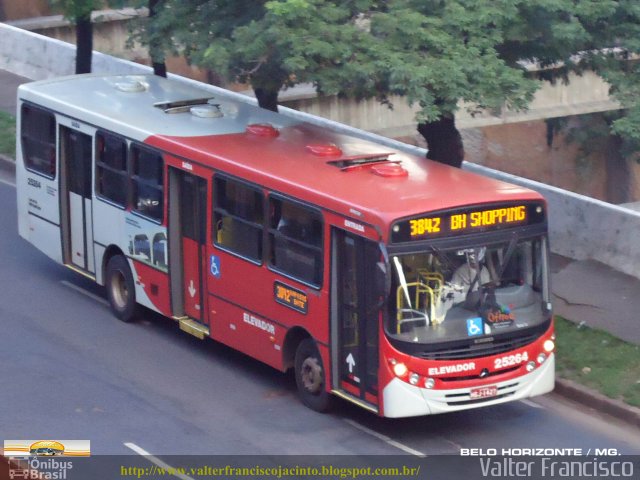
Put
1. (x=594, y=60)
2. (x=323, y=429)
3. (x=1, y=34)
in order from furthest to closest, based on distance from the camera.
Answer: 1. (x=1, y=34)
2. (x=594, y=60)
3. (x=323, y=429)

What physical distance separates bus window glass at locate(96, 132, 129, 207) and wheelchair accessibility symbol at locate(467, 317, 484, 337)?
16.7 ft

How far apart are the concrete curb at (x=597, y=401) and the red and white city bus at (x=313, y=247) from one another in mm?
901

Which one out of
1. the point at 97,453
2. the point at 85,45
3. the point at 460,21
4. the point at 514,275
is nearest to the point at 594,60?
the point at 460,21

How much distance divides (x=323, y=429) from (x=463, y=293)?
6.39ft

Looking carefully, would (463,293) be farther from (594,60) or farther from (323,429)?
(594,60)

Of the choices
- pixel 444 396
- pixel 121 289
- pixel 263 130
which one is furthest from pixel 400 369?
pixel 121 289

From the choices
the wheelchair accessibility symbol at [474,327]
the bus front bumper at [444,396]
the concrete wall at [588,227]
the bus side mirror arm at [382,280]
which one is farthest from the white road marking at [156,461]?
the concrete wall at [588,227]

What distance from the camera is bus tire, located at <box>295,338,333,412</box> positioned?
11.8 meters

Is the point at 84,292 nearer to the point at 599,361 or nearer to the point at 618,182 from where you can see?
the point at 599,361

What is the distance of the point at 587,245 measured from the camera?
1659 cm

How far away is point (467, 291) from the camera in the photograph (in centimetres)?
1113

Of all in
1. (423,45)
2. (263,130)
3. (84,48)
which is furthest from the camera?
(84,48)

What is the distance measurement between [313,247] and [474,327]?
69.7 inches

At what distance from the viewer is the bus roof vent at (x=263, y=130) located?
1373 centimetres
